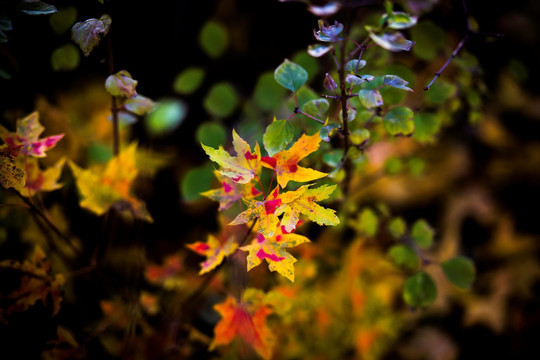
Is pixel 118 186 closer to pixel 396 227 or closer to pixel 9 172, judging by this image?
pixel 9 172

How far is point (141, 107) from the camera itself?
533 mm

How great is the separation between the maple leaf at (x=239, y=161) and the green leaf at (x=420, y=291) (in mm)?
416

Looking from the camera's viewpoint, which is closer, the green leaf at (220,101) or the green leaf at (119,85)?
the green leaf at (119,85)

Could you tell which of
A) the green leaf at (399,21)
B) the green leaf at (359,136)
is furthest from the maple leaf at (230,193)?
the green leaf at (399,21)

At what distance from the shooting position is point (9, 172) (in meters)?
0.46

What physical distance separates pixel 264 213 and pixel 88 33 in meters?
0.32

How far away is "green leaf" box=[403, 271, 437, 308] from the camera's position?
0.65 m

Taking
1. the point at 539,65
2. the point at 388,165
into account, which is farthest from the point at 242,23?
the point at 539,65

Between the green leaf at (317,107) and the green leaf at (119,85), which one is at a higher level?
the green leaf at (119,85)

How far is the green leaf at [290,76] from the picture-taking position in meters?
0.46

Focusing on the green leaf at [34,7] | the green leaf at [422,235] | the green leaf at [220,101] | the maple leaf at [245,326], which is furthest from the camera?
the green leaf at [220,101]

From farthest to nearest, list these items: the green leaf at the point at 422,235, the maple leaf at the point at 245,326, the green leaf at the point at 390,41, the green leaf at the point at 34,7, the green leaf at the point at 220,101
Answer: the green leaf at the point at 220,101 < the green leaf at the point at 422,235 < the maple leaf at the point at 245,326 < the green leaf at the point at 34,7 < the green leaf at the point at 390,41

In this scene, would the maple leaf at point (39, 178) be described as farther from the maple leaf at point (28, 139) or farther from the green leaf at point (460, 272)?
the green leaf at point (460, 272)

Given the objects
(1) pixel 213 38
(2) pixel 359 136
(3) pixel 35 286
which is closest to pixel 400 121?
(2) pixel 359 136
